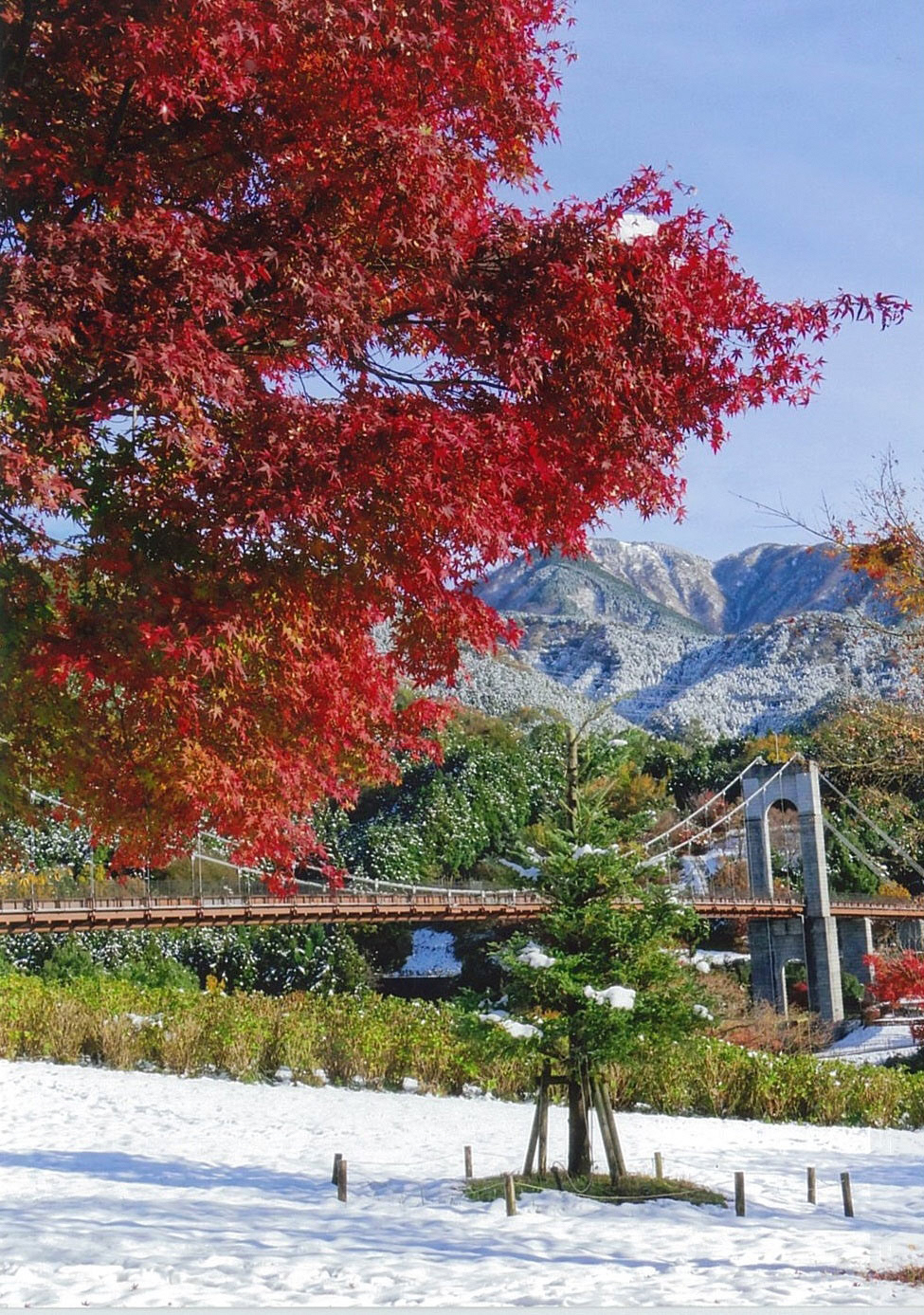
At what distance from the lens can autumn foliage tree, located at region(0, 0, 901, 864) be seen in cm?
294

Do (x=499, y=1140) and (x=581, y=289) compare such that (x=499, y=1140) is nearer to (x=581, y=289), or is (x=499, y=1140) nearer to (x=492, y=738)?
(x=581, y=289)

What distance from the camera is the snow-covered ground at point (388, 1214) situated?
4258 millimetres

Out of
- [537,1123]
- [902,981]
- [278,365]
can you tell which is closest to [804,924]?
[902,981]

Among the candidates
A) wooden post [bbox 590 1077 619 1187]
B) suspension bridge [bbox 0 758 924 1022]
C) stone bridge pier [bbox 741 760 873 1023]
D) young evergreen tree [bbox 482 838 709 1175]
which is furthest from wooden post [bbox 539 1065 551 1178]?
stone bridge pier [bbox 741 760 873 1023]

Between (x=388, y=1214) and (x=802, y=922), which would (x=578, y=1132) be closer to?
(x=388, y=1214)

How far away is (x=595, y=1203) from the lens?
601 cm

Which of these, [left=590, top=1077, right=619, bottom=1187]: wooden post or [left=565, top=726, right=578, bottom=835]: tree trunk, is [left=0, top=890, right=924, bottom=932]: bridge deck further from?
[left=590, top=1077, right=619, bottom=1187]: wooden post

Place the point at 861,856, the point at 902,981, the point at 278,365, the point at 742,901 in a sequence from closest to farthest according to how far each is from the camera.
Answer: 1. the point at 278,365
2. the point at 902,981
3. the point at 742,901
4. the point at 861,856

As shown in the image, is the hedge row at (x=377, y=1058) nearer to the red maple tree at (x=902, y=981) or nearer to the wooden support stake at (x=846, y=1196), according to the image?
the red maple tree at (x=902, y=981)

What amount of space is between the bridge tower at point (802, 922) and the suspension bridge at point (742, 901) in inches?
1.1

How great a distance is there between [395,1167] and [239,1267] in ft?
10.0

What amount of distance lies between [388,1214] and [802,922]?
23.0 meters

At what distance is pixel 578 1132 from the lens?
21.4 feet

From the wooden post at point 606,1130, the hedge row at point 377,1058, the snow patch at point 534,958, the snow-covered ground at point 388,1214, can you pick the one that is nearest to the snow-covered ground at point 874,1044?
the hedge row at point 377,1058
